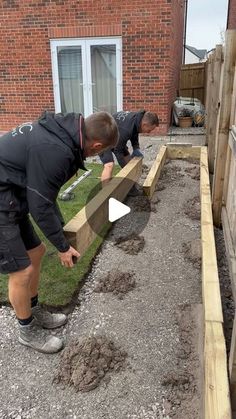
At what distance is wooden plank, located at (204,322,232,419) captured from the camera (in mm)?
1844

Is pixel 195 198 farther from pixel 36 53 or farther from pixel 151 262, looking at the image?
pixel 36 53

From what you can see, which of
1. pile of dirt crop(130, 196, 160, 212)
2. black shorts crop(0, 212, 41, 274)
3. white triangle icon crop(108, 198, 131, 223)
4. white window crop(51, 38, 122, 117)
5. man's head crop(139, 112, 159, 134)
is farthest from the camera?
white window crop(51, 38, 122, 117)

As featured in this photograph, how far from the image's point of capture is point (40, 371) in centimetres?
264

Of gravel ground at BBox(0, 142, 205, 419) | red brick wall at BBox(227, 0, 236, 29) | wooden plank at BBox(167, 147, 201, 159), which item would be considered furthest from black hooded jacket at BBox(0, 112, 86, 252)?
red brick wall at BBox(227, 0, 236, 29)

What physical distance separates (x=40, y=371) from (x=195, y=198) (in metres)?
3.85

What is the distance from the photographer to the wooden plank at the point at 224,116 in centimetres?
415

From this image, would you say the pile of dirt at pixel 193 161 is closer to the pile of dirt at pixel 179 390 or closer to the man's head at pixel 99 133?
the man's head at pixel 99 133

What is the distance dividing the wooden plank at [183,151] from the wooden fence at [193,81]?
22.7 feet

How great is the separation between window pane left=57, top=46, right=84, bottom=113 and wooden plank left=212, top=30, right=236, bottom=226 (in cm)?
674

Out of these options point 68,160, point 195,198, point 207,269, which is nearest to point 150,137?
point 195,198

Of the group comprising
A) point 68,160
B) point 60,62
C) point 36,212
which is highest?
point 60,62

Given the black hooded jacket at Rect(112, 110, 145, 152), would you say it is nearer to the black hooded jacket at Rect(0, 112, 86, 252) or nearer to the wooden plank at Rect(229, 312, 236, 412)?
the black hooded jacket at Rect(0, 112, 86, 252)

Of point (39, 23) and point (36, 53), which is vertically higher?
point (39, 23)
